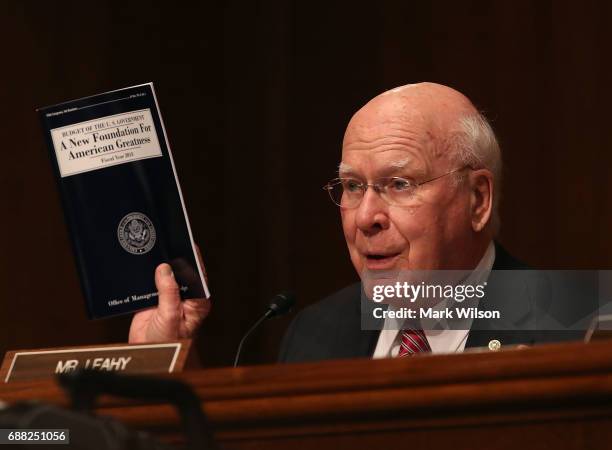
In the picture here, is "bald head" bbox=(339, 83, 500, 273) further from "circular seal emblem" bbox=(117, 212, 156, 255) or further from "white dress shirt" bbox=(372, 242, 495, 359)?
"circular seal emblem" bbox=(117, 212, 156, 255)

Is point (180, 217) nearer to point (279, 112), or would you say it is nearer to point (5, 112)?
point (5, 112)

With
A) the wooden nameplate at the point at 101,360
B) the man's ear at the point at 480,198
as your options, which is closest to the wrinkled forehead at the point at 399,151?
the man's ear at the point at 480,198

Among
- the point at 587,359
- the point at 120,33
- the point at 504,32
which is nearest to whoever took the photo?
the point at 587,359

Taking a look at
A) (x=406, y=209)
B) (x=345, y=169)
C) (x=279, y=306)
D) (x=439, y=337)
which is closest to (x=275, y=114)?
(x=345, y=169)

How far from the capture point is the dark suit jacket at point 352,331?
234 cm

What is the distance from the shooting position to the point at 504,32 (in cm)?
392

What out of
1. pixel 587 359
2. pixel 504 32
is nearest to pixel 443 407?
pixel 587 359

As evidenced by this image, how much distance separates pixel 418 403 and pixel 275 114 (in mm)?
3490

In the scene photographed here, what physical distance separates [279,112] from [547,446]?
352 centimetres

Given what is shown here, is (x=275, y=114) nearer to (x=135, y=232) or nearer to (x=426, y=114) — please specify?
Result: (x=426, y=114)

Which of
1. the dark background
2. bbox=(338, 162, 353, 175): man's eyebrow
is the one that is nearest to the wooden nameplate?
bbox=(338, 162, 353, 175): man's eyebrow

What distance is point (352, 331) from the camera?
104 inches

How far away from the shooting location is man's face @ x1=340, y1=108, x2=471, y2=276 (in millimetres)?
2555

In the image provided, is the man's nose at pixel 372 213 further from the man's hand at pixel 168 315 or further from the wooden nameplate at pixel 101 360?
the wooden nameplate at pixel 101 360
